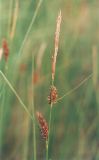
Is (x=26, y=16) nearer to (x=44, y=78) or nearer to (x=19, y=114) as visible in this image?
(x=44, y=78)

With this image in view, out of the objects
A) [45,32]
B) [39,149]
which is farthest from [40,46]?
[39,149]

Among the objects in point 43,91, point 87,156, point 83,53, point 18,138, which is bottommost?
point 87,156

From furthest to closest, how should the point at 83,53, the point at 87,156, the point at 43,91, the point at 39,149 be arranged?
the point at 83,53 < the point at 43,91 < the point at 39,149 < the point at 87,156

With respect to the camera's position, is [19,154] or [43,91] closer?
[19,154]

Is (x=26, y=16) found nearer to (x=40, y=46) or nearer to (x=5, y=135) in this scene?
(x=40, y=46)

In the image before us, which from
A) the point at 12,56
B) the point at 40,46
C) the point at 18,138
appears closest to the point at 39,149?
the point at 18,138

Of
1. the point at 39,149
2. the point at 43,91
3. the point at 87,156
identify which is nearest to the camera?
the point at 87,156

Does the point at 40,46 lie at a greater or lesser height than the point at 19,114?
greater
